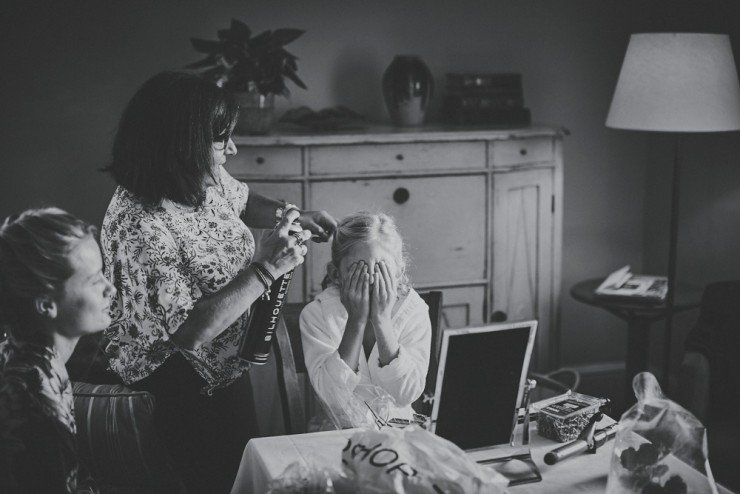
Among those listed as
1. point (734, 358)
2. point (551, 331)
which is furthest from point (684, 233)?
point (734, 358)

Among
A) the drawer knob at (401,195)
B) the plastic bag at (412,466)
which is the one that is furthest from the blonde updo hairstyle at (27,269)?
the drawer knob at (401,195)

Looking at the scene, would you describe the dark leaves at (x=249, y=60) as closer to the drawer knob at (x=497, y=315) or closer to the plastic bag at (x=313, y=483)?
the drawer knob at (x=497, y=315)

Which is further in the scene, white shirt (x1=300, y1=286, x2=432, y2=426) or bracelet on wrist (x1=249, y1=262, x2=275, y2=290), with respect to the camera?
white shirt (x1=300, y1=286, x2=432, y2=426)

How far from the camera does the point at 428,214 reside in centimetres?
330

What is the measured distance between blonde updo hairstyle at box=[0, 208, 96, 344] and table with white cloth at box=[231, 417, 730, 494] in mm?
469

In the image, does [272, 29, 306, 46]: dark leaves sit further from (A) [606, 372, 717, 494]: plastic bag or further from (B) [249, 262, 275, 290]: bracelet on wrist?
(A) [606, 372, 717, 494]: plastic bag

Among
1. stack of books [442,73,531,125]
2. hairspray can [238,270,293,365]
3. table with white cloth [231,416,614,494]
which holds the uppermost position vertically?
stack of books [442,73,531,125]

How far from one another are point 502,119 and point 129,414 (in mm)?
2228

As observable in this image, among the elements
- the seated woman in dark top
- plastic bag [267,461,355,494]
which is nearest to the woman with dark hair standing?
the seated woman in dark top

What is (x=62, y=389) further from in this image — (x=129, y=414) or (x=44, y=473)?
(x=129, y=414)

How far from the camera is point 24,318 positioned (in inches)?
55.6

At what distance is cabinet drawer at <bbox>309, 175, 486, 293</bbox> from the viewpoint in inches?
126

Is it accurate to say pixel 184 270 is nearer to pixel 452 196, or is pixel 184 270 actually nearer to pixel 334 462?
pixel 334 462

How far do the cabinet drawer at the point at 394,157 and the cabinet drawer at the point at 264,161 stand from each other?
7 cm
